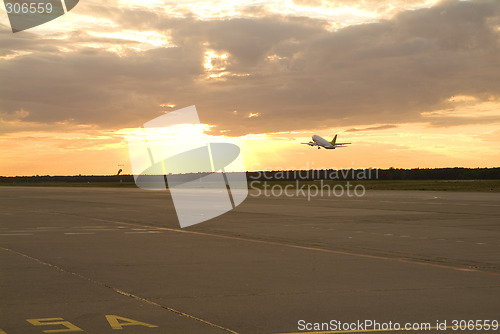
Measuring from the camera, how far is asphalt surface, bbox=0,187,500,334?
968 cm

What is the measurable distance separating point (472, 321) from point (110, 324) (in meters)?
5.03

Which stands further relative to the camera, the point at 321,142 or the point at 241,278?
the point at 321,142

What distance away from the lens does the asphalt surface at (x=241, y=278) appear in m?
9.68

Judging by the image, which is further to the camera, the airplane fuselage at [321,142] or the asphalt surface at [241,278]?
the airplane fuselage at [321,142]

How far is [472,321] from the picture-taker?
9414mm

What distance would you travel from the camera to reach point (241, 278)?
1350 cm

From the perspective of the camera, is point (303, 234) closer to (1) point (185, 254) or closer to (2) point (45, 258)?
(1) point (185, 254)

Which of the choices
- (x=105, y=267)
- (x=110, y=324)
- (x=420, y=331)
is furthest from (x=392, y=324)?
(x=105, y=267)

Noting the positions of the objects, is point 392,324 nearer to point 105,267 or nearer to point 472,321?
point 472,321

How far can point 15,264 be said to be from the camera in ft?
51.6

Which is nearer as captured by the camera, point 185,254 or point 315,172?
point 185,254

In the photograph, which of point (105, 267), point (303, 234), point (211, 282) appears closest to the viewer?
point (211, 282)

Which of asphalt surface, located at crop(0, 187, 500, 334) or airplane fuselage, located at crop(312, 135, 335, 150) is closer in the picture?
asphalt surface, located at crop(0, 187, 500, 334)

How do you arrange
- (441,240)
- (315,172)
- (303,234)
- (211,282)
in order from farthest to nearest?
(315,172), (303,234), (441,240), (211,282)
